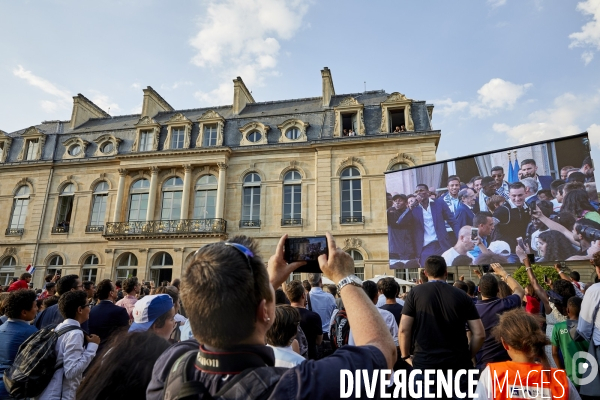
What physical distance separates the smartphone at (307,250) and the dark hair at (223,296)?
18.8 inches

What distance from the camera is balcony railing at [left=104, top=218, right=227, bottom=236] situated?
18.2 metres

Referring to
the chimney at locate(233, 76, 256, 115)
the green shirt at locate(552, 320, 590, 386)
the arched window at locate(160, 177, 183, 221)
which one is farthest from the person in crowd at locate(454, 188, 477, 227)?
the chimney at locate(233, 76, 256, 115)

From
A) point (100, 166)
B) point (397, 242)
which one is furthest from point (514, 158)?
point (100, 166)

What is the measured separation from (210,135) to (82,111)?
1120 centimetres

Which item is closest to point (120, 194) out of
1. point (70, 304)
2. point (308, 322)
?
point (70, 304)

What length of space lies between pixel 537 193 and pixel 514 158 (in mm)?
1176

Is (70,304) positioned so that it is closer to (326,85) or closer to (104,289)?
(104,289)

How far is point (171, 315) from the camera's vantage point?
313cm

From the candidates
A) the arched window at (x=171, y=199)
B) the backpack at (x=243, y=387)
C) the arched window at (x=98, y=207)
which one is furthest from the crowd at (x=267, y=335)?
the arched window at (x=98, y=207)

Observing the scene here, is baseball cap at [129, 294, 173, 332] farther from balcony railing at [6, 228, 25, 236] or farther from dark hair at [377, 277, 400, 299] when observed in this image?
balcony railing at [6, 228, 25, 236]

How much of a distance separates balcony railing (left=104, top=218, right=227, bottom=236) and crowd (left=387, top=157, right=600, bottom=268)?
935cm

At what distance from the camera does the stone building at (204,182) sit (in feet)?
57.5

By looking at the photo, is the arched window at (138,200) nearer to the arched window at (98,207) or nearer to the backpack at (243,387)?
the arched window at (98,207)

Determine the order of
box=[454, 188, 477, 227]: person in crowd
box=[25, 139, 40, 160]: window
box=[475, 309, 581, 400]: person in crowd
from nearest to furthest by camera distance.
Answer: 1. box=[475, 309, 581, 400]: person in crowd
2. box=[454, 188, 477, 227]: person in crowd
3. box=[25, 139, 40, 160]: window
